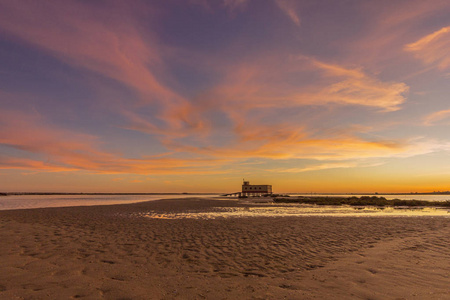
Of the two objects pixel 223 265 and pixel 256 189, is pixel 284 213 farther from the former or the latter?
pixel 256 189

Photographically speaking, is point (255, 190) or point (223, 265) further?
point (255, 190)

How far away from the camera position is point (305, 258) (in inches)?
393

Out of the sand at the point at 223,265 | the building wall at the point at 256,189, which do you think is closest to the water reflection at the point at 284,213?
the sand at the point at 223,265

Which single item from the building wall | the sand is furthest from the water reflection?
the building wall

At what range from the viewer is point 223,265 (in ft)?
29.7

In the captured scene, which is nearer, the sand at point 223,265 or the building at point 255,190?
the sand at point 223,265

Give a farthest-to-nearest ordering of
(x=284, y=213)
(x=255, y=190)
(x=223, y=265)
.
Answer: (x=255, y=190) < (x=284, y=213) < (x=223, y=265)

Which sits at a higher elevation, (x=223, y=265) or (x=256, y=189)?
(x=256, y=189)

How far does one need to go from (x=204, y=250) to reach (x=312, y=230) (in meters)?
8.29

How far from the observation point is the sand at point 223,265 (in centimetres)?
662

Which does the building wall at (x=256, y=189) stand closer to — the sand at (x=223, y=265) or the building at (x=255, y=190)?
the building at (x=255, y=190)

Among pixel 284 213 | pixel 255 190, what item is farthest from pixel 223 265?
pixel 255 190

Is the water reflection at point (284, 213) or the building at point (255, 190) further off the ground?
the building at point (255, 190)

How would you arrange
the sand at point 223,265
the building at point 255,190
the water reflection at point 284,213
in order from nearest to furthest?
the sand at point 223,265 → the water reflection at point 284,213 → the building at point 255,190
